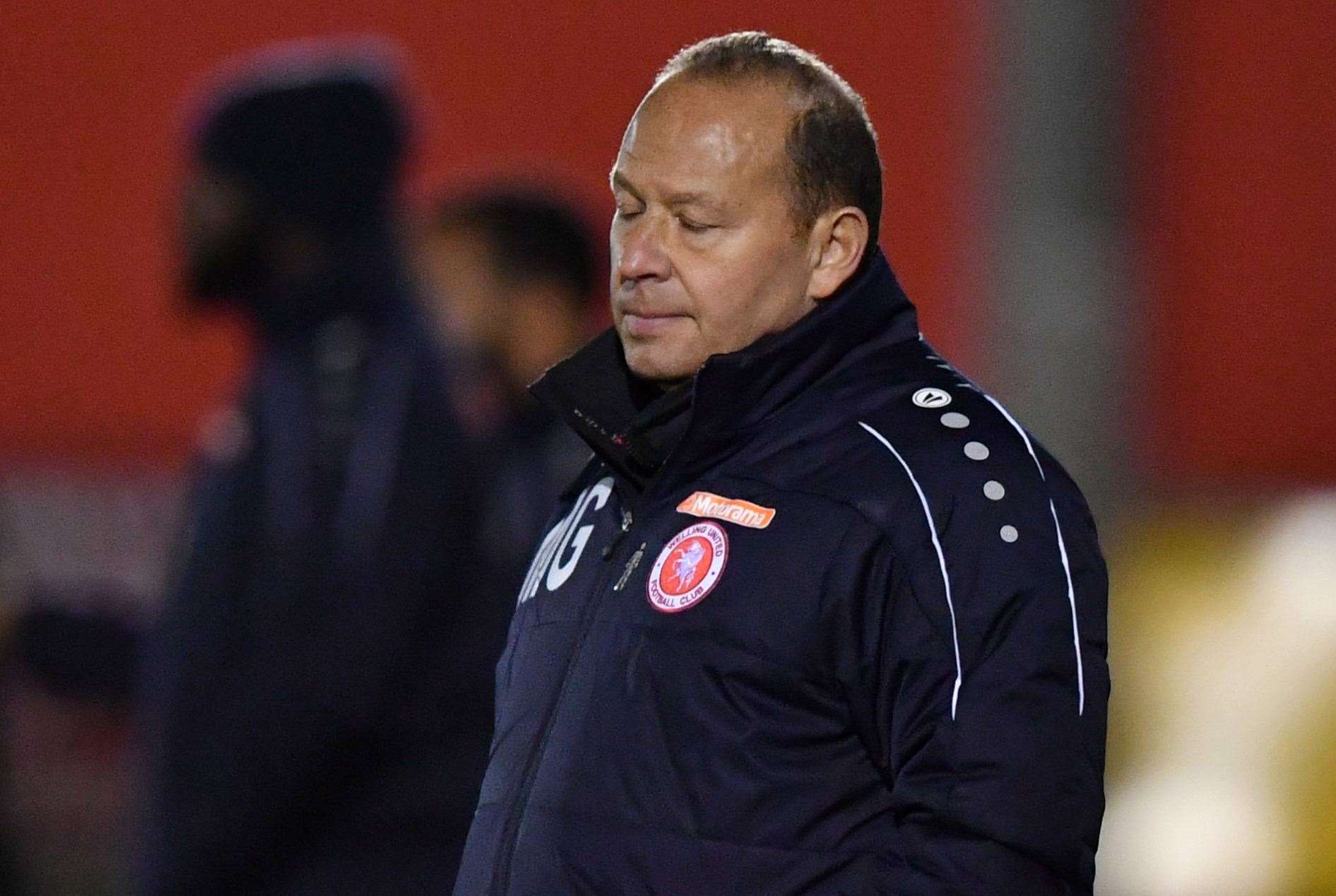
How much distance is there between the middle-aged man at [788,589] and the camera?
2.01m

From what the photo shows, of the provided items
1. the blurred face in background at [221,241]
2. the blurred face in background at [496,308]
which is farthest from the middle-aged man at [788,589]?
the blurred face in background at [496,308]

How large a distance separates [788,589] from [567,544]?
41 cm

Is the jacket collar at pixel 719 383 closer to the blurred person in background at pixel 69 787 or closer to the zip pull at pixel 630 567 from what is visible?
the zip pull at pixel 630 567

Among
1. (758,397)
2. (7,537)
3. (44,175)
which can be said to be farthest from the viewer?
(44,175)

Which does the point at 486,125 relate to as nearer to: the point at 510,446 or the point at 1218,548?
the point at 1218,548

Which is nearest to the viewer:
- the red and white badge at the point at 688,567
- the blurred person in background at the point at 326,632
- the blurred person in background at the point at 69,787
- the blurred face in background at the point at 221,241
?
the red and white badge at the point at 688,567

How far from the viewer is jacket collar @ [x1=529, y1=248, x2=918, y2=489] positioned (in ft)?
7.20

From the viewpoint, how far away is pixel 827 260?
2262 millimetres

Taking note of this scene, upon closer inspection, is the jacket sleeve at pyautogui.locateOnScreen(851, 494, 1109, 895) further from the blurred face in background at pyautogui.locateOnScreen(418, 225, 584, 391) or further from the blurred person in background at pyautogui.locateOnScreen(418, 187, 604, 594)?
the blurred face in background at pyautogui.locateOnScreen(418, 225, 584, 391)

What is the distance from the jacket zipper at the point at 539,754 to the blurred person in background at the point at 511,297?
2445 mm

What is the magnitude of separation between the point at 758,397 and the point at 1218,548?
4.10 m

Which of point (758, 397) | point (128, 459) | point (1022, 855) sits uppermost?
point (758, 397)

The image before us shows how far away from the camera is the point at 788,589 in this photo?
206cm

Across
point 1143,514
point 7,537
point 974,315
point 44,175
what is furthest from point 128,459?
point 1143,514
